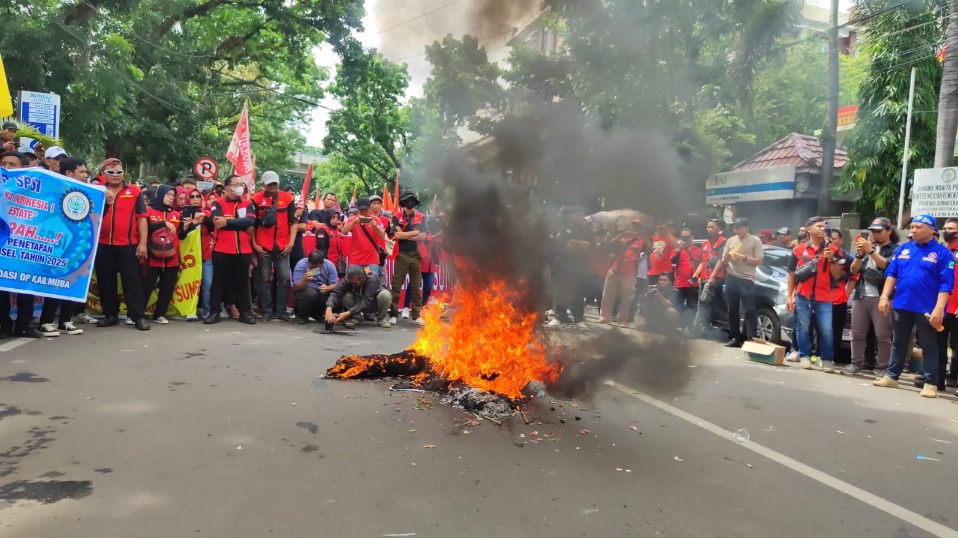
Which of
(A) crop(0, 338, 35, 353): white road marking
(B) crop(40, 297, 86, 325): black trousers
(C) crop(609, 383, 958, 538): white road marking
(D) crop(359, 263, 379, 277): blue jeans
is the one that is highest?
(D) crop(359, 263, 379, 277): blue jeans

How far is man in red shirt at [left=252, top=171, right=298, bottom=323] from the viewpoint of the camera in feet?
29.8

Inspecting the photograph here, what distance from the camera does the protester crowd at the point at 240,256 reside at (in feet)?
25.6

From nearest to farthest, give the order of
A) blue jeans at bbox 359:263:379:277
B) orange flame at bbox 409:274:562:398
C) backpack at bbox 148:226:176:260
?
orange flame at bbox 409:274:562:398
backpack at bbox 148:226:176:260
blue jeans at bbox 359:263:379:277

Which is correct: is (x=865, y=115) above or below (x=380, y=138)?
above

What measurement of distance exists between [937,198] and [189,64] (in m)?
19.9

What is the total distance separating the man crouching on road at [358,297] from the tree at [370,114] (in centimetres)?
178

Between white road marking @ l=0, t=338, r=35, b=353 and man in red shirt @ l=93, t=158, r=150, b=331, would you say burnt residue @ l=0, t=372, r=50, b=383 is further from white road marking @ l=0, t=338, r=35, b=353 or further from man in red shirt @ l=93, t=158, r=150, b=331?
man in red shirt @ l=93, t=158, r=150, b=331

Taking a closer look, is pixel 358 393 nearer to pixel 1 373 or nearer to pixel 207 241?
pixel 1 373

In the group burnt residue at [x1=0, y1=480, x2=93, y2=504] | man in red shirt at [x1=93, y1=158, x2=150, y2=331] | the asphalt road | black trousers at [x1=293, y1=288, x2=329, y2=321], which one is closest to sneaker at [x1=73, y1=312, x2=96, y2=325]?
man in red shirt at [x1=93, y1=158, x2=150, y2=331]

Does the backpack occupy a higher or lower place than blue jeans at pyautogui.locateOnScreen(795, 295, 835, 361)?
higher

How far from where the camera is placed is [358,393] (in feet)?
17.5

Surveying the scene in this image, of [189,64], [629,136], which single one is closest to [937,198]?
[629,136]

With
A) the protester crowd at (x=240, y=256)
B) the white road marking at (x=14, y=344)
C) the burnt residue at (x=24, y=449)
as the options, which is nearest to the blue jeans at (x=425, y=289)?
the protester crowd at (x=240, y=256)

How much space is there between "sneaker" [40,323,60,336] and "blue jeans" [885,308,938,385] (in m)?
9.47
